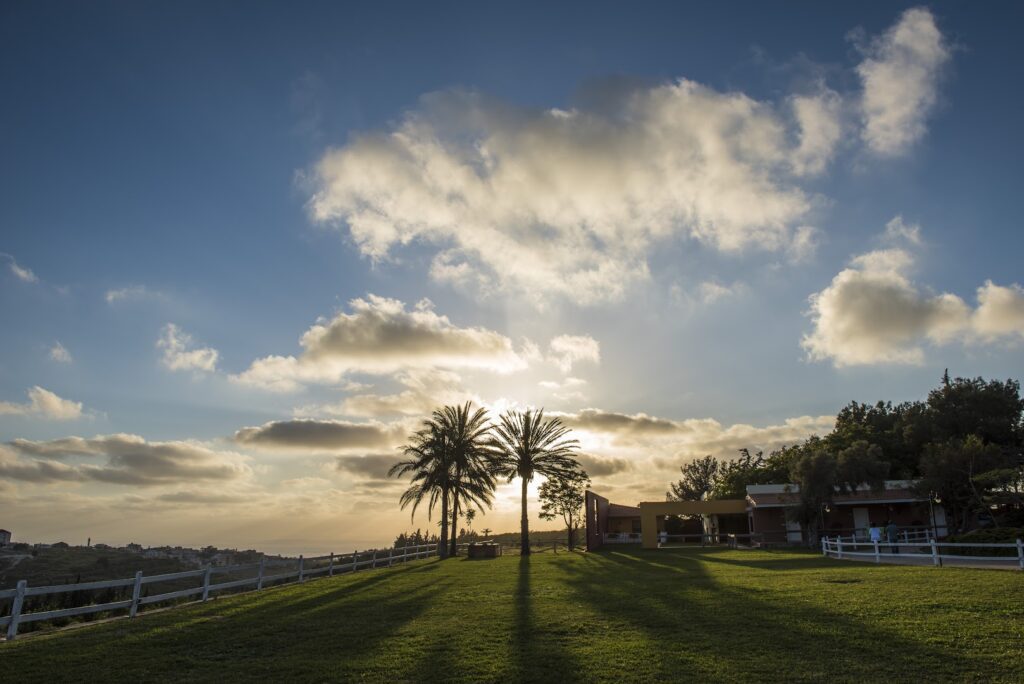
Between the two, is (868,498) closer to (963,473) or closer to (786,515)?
(786,515)

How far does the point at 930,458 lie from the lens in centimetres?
4059

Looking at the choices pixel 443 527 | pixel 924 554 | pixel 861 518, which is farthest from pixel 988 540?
pixel 443 527

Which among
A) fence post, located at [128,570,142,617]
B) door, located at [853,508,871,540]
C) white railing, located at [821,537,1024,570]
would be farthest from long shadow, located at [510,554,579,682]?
door, located at [853,508,871,540]

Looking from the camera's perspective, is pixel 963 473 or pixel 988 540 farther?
pixel 963 473

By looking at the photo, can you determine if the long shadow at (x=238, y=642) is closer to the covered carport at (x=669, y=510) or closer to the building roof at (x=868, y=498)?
the covered carport at (x=669, y=510)

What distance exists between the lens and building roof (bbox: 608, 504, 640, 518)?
225ft

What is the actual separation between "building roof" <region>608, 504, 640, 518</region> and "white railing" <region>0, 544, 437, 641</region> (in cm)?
2455

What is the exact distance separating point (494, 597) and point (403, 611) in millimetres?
3241

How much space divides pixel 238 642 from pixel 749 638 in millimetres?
9648

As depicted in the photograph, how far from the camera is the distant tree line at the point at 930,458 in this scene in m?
38.5

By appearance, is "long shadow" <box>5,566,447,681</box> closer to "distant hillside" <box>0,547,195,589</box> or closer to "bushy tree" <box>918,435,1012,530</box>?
"bushy tree" <box>918,435,1012,530</box>

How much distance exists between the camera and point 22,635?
46.9 ft

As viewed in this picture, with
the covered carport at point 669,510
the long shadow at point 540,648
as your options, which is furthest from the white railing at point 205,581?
the covered carport at point 669,510

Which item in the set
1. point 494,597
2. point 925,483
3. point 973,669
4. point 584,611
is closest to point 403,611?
point 494,597
